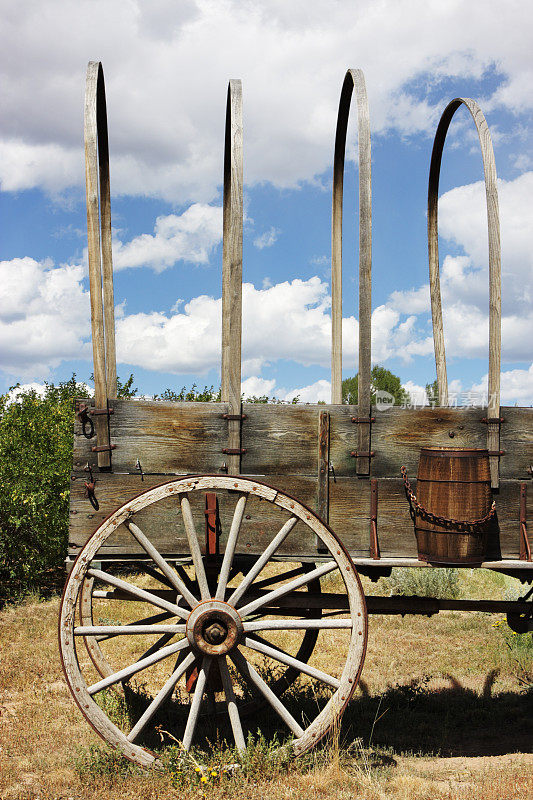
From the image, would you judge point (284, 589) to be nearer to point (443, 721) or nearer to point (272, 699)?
point (272, 699)

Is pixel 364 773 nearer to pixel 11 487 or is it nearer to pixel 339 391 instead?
pixel 339 391

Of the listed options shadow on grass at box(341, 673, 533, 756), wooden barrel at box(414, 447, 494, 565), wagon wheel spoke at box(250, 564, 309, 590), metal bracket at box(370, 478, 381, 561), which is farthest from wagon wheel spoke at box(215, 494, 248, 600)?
shadow on grass at box(341, 673, 533, 756)

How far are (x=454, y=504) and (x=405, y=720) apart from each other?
226 cm

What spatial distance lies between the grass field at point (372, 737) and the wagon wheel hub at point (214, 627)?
555 millimetres

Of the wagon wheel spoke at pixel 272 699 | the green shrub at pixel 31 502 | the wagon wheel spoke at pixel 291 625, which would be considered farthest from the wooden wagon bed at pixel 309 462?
the green shrub at pixel 31 502

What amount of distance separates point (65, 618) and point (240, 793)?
1230mm

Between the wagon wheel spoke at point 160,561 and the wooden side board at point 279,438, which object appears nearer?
the wagon wheel spoke at point 160,561

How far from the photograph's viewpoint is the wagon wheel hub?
3357mm

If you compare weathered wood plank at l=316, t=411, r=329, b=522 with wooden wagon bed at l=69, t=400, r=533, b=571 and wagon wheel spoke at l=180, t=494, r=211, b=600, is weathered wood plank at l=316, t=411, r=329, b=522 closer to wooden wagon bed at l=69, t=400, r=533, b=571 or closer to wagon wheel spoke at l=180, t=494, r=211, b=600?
wooden wagon bed at l=69, t=400, r=533, b=571

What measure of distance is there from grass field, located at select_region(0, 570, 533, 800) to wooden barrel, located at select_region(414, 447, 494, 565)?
1141 millimetres

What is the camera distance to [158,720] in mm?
4570

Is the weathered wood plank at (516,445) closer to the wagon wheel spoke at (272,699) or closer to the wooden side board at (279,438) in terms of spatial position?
the wooden side board at (279,438)

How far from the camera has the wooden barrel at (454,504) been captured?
3609mm

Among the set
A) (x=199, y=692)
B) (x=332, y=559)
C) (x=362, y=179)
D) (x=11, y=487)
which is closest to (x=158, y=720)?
(x=199, y=692)
